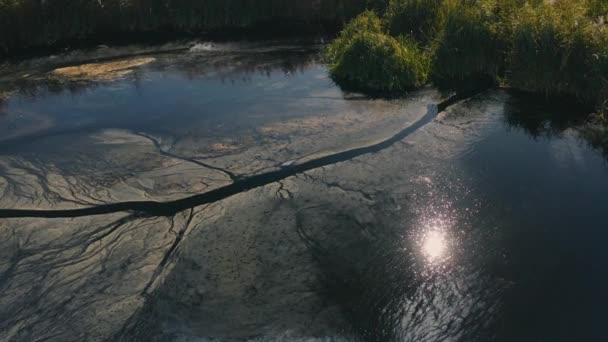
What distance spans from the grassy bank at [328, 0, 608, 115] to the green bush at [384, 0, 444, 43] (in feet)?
0.04

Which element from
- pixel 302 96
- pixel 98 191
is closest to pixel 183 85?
pixel 302 96

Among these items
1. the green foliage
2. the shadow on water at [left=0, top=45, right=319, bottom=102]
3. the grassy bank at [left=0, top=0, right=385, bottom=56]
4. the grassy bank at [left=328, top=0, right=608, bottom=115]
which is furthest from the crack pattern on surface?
the grassy bank at [left=0, top=0, right=385, bottom=56]

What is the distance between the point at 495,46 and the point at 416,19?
1301 mm

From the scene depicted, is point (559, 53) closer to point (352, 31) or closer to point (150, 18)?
point (352, 31)

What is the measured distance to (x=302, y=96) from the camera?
6211 mm

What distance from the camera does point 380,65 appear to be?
20.7ft

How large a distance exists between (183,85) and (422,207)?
4.06 m

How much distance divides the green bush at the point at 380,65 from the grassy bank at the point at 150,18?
2296mm

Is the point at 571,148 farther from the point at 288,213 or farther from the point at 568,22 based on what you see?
the point at 288,213

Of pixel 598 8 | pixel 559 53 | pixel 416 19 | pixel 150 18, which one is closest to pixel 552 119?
pixel 559 53

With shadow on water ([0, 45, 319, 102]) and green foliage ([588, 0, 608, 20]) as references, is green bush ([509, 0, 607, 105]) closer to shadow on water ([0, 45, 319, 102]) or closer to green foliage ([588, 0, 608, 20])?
green foliage ([588, 0, 608, 20])

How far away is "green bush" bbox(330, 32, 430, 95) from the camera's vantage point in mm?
6227

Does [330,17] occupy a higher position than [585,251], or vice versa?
[330,17]

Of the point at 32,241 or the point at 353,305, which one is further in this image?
the point at 32,241
